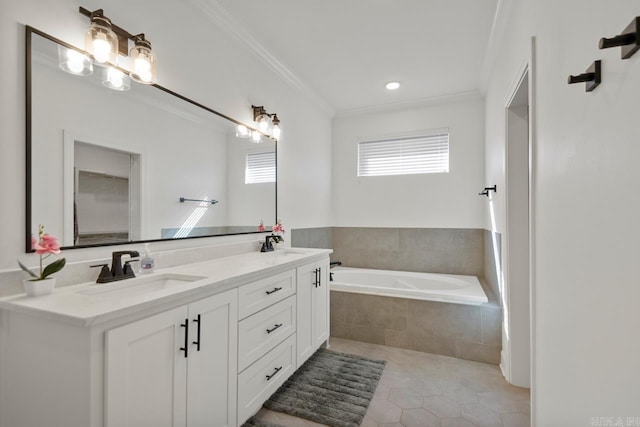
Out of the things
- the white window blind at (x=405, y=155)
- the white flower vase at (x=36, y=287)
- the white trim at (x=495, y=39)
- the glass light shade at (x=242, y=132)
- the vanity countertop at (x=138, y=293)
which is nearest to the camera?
the vanity countertop at (x=138, y=293)

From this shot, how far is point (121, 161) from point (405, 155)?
10.4 feet

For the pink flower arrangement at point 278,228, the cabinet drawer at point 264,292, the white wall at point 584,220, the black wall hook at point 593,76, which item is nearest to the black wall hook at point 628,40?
the white wall at point 584,220

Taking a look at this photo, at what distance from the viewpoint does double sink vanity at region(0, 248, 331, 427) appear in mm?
954

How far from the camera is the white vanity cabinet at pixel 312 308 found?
2191 millimetres

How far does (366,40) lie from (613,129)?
82.6 inches

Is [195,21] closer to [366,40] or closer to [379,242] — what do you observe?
[366,40]

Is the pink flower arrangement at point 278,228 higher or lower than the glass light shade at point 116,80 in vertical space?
lower

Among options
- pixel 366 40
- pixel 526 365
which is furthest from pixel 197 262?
pixel 526 365

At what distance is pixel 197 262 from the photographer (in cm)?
193

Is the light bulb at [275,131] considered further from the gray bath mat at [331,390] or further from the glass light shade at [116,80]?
the gray bath mat at [331,390]

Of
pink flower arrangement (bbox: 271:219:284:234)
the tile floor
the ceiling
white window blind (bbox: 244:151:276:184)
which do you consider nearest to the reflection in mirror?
white window blind (bbox: 244:151:276:184)

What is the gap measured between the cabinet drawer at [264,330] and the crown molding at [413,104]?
278 cm

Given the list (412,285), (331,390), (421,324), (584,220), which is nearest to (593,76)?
(584,220)

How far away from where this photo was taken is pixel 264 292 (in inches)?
69.9
